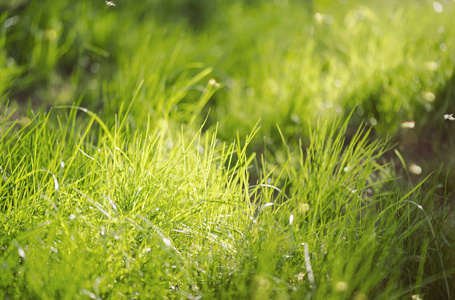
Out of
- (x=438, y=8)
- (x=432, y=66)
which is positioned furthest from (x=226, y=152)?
(x=438, y=8)

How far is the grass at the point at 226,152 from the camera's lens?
1257 mm

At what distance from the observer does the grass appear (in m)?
1.26

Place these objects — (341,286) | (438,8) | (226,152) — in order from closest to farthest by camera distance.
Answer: (341,286)
(226,152)
(438,8)

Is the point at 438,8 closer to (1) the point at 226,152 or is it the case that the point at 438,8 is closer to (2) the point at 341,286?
(1) the point at 226,152

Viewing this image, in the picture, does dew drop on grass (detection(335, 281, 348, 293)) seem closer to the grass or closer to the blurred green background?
the grass

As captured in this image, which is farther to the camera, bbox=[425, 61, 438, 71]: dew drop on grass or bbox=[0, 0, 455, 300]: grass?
bbox=[425, 61, 438, 71]: dew drop on grass

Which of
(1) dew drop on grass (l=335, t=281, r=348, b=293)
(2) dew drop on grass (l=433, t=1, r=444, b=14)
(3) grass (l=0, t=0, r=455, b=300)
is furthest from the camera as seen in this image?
(2) dew drop on grass (l=433, t=1, r=444, b=14)

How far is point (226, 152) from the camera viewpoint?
2.20 meters

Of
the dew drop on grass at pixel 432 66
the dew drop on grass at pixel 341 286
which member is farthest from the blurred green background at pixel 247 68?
the dew drop on grass at pixel 341 286

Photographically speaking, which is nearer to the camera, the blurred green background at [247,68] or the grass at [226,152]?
Answer: the grass at [226,152]

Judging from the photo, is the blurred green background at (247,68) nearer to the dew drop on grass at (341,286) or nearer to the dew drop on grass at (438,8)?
the dew drop on grass at (438,8)

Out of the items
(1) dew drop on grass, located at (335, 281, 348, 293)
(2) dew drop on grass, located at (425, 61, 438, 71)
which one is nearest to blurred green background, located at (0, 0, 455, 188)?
(2) dew drop on grass, located at (425, 61, 438, 71)

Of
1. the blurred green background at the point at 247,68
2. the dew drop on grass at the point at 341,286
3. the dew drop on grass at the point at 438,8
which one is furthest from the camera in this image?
the dew drop on grass at the point at 438,8

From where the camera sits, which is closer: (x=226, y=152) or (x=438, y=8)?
(x=226, y=152)
